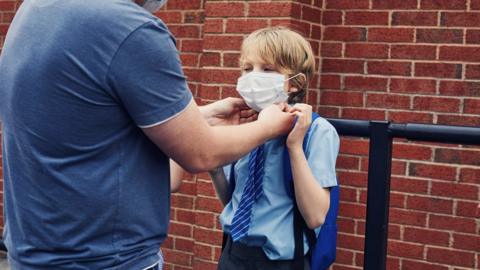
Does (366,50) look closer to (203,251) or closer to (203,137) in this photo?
(203,251)

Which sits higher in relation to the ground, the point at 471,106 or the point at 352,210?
the point at 471,106

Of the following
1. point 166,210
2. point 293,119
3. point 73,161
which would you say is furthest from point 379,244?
point 73,161

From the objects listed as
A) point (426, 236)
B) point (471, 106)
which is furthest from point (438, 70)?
point (426, 236)

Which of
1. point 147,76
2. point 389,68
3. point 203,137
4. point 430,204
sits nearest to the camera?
point 147,76

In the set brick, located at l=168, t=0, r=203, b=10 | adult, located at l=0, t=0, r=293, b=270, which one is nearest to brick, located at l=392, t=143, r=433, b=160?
brick, located at l=168, t=0, r=203, b=10

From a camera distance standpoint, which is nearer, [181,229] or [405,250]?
[405,250]

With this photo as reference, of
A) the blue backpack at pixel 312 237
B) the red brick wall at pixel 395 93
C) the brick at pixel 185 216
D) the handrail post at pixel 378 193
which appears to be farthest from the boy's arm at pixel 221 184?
the brick at pixel 185 216

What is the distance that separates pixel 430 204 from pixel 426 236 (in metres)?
0.17

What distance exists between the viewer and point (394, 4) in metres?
4.16

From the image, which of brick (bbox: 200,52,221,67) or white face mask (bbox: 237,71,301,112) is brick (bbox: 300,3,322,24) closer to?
brick (bbox: 200,52,221,67)

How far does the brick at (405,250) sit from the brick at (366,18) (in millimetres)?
1188

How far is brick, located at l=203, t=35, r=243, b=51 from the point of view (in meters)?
4.29

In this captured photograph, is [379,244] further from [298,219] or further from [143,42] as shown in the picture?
[143,42]

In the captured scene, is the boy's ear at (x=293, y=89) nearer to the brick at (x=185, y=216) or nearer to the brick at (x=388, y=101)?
the brick at (x=388, y=101)
